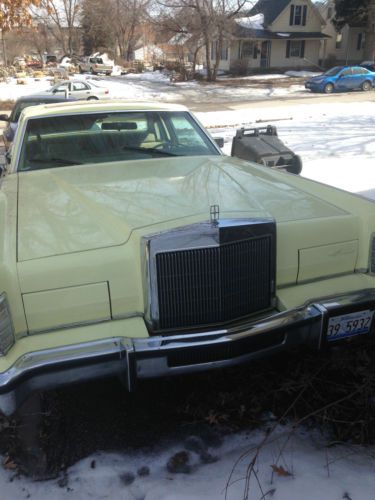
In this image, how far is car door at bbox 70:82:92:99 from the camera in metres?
19.7

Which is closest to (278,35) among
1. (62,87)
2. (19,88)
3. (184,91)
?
(184,91)

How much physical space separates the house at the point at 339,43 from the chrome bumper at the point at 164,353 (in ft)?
158

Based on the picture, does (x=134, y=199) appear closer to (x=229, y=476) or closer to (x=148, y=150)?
(x=148, y=150)

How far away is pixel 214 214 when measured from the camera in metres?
2.54

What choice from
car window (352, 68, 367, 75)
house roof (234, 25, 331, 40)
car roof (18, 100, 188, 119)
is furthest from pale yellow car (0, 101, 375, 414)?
house roof (234, 25, 331, 40)

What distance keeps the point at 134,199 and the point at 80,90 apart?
1879 cm

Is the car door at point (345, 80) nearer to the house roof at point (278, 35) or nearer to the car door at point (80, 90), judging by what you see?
the car door at point (80, 90)

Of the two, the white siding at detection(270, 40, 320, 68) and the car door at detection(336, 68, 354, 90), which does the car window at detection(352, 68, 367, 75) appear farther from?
the white siding at detection(270, 40, 320, 68)

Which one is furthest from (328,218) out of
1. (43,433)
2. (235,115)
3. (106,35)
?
(106,35)

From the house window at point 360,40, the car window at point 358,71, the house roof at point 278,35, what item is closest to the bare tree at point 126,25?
the house roof at point 278,35

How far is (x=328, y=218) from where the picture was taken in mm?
2877

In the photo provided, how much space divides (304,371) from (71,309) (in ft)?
4.86

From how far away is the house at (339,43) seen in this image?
1816 inches

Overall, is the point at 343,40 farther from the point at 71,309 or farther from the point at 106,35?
the point at 71,309
